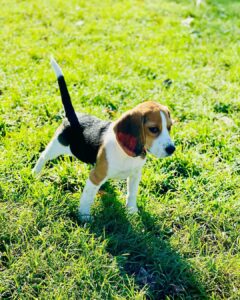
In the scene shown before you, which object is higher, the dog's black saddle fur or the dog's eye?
the dog's eye

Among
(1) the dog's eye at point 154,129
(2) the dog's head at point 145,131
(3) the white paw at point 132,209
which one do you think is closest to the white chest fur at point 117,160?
(2) the dog's head at point 145,131

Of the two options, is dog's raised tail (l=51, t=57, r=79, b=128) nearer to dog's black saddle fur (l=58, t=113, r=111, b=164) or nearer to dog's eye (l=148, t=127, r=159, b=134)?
dog's black saddle fur (l=58, t=113, r=111, b=164)

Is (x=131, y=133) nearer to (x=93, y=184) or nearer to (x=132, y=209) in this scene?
(x=93, y=184)

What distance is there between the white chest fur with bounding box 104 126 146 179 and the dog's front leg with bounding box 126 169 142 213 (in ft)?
0.72

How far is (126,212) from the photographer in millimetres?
3689

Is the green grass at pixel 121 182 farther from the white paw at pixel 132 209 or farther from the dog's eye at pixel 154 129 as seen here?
the dog's eye at pixel 154 129

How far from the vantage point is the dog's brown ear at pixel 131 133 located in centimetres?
313

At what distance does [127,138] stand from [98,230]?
2.82 feet

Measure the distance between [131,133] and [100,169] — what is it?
1.45 feet

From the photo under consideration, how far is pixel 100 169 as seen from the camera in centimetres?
339

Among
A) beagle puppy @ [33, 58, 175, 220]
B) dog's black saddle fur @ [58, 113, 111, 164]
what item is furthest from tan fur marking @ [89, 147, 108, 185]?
dog's black saddle fur @ [58, 113, 111, 164]

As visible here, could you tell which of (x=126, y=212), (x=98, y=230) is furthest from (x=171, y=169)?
(x=98, y=230)

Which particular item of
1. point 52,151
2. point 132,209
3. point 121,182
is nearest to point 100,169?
point 132,209

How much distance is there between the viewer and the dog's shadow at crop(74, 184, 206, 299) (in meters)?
3.16
